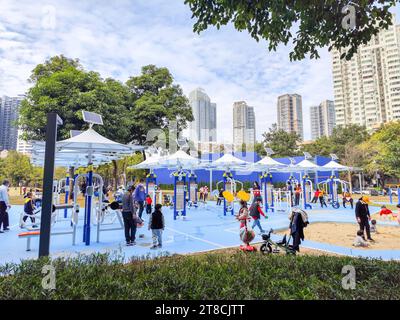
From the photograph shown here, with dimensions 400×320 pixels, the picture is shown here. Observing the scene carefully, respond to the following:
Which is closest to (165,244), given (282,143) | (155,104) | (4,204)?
(4,204)

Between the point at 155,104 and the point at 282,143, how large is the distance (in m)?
27.9

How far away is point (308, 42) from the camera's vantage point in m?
5.21

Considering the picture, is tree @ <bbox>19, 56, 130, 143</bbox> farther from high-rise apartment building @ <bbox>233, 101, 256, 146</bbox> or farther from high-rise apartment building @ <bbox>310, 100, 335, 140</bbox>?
high-rise apartment building @ <bbox>310, 100, 335, 140</bbox>

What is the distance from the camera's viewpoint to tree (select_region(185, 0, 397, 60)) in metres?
4.46

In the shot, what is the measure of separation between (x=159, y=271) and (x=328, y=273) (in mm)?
2169

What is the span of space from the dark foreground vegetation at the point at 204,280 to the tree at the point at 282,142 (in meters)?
42.8

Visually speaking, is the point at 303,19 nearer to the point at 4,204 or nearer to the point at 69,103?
the point at 4,204

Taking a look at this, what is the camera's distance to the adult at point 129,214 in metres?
8.00

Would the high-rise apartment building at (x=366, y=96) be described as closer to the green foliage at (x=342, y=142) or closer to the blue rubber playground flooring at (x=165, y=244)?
the green foliage at (x=342, y=142)

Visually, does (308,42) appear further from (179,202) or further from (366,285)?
(179,202)

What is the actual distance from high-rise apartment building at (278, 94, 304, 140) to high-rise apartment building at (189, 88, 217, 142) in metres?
58.2

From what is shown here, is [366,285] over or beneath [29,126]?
beneath

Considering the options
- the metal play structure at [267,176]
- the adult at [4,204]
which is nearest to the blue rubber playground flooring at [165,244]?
the adult at [4,204]
